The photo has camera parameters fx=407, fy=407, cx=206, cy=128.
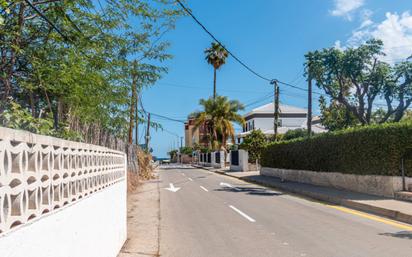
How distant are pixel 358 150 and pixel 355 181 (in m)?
1.32

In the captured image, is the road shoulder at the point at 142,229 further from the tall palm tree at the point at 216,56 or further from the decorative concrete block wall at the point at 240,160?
the tall palm tree at the point at 216,56

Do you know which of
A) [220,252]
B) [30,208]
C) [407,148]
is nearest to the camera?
[30,208]

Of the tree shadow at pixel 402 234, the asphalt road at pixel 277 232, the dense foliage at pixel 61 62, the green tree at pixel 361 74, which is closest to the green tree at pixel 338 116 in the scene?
the green tree at pixel 361 74

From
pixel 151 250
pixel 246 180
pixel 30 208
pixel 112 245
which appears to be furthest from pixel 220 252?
pixel 246 180

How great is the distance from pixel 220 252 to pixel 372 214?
6.66 meters

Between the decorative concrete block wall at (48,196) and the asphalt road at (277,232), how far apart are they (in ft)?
9.38

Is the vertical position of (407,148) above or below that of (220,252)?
above

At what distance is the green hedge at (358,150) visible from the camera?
47.1ft

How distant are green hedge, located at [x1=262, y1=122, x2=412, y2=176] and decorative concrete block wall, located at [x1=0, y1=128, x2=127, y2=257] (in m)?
12.0

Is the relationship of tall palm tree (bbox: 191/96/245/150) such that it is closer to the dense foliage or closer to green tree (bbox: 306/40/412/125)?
green tree (bbox: 306/40/412/125)

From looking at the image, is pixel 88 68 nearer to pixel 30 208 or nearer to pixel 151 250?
pixel 151 250

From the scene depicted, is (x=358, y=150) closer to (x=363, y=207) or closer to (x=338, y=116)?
(x=363, y=207)

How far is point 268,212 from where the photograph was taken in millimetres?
12430

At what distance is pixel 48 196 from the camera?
10.5ft
